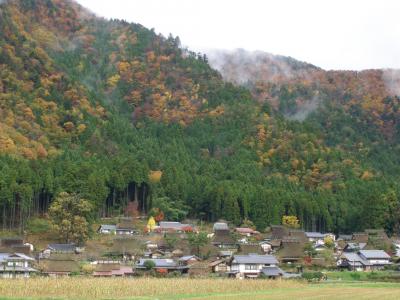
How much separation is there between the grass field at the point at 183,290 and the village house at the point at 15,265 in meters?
11.4

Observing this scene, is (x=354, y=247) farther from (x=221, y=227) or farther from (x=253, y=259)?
(x=253, y=259)

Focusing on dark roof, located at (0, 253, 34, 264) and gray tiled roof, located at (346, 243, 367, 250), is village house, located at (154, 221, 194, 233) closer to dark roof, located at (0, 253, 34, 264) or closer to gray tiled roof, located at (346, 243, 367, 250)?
gray tiled roof, located at (346, 243, 367, 250)

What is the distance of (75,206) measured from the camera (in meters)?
65.8

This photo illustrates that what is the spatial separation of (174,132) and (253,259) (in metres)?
61.0

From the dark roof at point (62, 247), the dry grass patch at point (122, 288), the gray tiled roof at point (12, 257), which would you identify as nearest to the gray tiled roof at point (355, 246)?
the dry grass patch at point (122, 288)

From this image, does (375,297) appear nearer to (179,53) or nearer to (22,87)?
(22,87)

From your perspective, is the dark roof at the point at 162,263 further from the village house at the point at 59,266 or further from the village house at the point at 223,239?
the village house at the point at 223,239

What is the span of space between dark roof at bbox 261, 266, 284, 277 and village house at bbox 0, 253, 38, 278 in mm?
17613

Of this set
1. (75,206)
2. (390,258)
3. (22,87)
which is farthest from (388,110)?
(75,206)

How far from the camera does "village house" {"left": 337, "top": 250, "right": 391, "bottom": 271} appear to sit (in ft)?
207

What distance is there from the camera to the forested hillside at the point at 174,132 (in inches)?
3174

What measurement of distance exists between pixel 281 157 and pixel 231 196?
103 feet

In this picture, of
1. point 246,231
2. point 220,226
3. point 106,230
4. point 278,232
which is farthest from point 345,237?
point 106,230

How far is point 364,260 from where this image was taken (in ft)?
209
